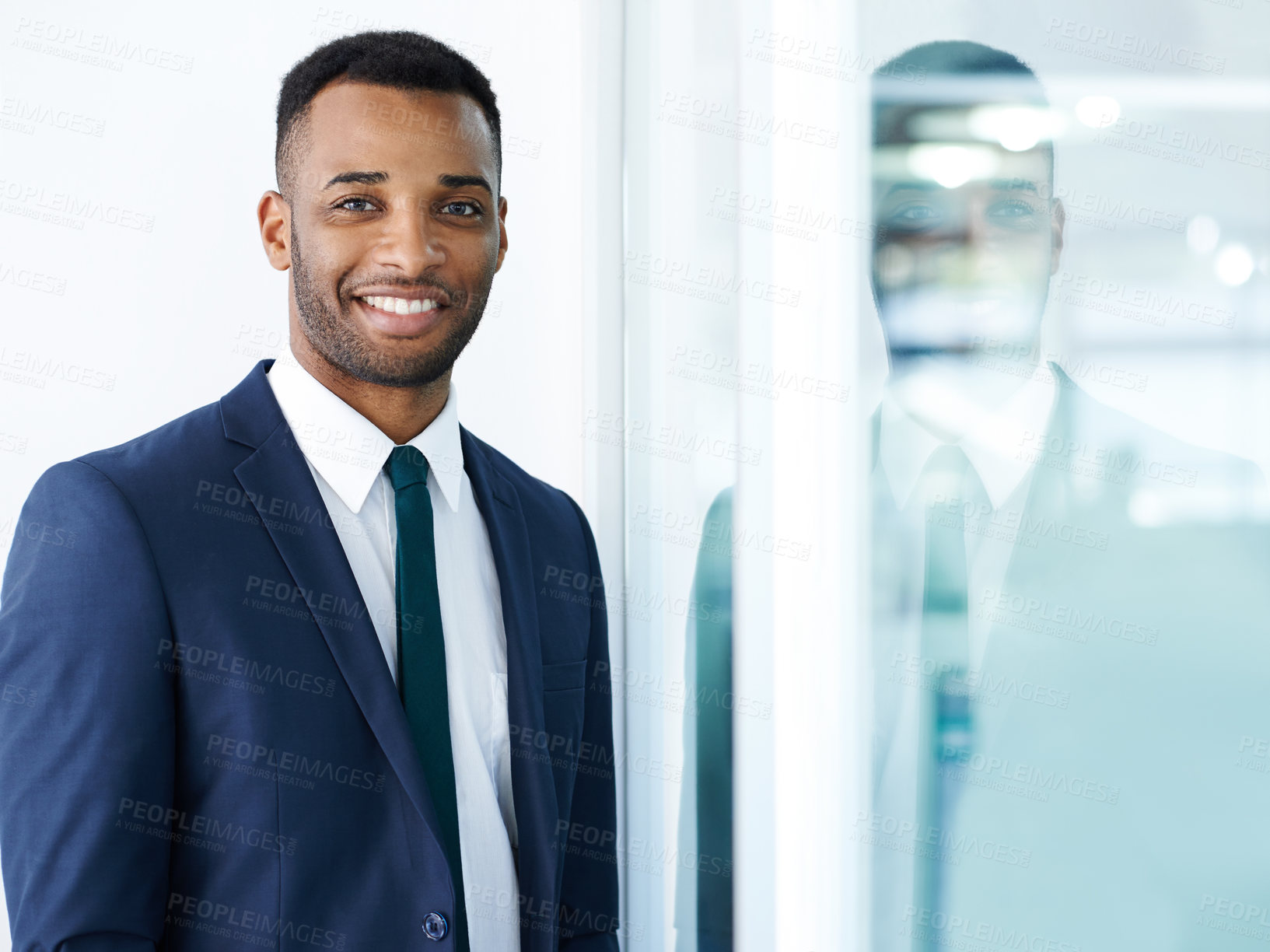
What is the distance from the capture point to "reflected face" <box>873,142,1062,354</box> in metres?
0.60

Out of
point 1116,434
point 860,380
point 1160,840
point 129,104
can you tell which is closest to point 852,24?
point 860,380

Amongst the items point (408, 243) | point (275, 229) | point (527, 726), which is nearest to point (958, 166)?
point (408, 243)

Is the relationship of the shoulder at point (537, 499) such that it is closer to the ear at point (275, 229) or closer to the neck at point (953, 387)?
the ear at point (275, 229)

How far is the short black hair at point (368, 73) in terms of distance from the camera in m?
1.20

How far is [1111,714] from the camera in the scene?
55cm

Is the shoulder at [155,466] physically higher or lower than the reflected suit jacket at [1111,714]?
higher

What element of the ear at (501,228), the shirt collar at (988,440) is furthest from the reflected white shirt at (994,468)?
the ear at (501,228)

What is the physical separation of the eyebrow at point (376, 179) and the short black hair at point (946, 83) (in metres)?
0.62

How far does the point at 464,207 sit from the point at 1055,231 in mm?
837

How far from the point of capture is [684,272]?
5.29 feet

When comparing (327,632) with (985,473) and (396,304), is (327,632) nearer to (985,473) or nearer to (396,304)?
(396,304)

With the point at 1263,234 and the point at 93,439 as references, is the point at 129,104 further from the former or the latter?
the point at 1263,234

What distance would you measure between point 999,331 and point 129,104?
212 centimetres

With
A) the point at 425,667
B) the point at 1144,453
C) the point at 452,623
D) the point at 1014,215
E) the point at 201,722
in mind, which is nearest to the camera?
the point at 1144,453
